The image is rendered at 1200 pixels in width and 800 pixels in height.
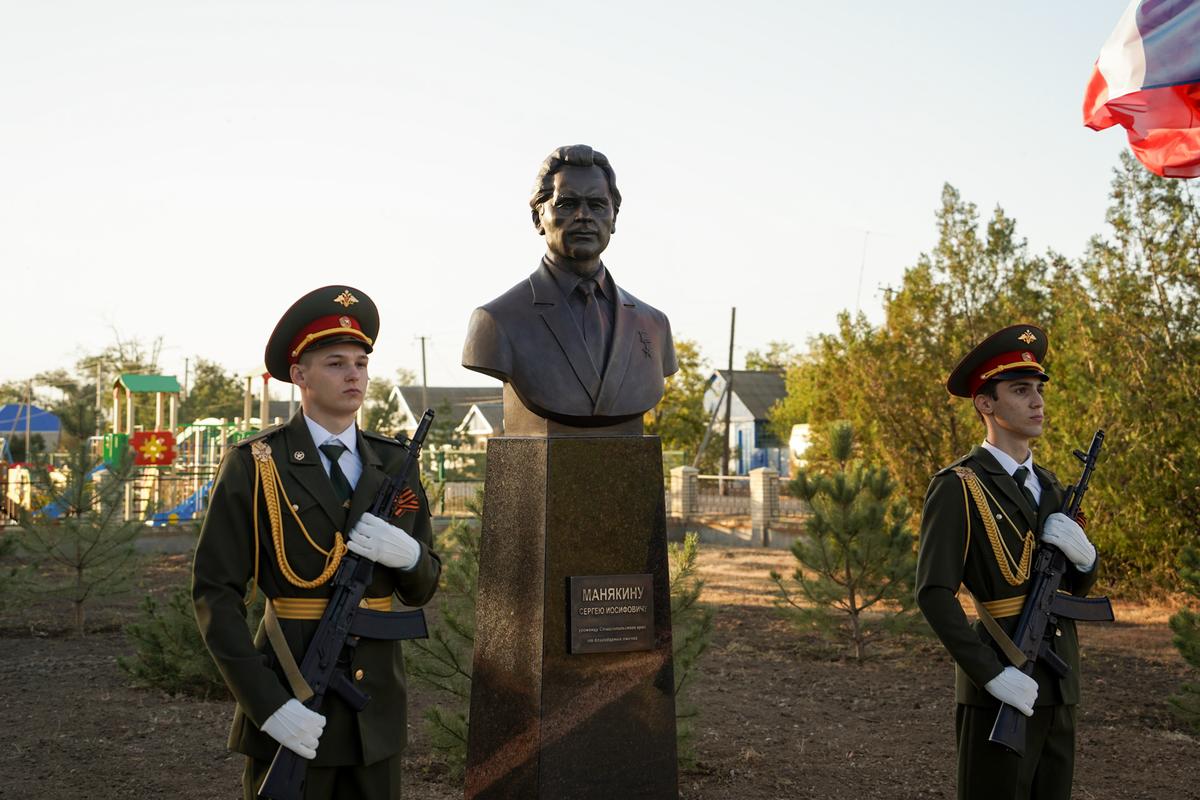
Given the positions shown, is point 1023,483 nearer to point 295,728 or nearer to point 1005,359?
point 1005,359

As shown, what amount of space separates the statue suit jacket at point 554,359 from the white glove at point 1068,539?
1.46 m

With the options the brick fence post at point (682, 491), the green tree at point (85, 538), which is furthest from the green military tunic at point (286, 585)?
the brick fence post at point (682, 491)

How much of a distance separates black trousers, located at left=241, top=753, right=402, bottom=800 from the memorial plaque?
3.31 ft

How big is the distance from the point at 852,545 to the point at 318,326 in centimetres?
656

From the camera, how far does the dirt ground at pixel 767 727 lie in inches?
229

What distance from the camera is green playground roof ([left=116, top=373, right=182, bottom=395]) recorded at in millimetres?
21547

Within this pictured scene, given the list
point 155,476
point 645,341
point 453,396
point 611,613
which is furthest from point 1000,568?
point 453,396

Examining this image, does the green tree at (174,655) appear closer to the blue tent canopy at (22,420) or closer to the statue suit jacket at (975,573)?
the statue suit jacket at (975,573)

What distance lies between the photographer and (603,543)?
4133mm

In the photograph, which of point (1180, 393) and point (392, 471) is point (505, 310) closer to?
point (392, 471)

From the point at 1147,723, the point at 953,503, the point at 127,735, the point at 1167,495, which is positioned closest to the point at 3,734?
the point at 127,735

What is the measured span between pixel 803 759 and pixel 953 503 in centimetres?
310

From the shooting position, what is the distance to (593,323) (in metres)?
4.40

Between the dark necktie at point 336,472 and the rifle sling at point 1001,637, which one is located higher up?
the dark necktie at point 336,472
